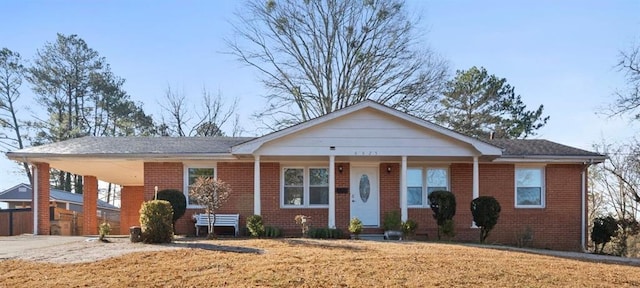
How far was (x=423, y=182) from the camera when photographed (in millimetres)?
18719

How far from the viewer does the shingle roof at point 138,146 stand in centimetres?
1769

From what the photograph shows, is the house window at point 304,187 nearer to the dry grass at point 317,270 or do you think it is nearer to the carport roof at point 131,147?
the carport roof at point 131,147

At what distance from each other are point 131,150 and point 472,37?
35.2 ft

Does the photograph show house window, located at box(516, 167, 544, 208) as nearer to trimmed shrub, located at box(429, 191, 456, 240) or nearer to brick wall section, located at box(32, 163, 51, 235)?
trimmed shrub, located at box(429, 191, 456, 240)

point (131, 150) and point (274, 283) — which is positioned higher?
point (131, 150)

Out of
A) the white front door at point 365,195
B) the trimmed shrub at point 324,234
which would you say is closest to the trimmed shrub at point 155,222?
the trimmed shrub at point 324,234

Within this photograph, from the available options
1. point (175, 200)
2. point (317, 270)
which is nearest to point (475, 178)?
point (175, 200)

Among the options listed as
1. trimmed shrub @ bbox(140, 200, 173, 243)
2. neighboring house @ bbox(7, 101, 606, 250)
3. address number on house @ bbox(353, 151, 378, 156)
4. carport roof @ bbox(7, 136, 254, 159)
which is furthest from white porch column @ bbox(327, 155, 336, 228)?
trimmed shrub @ bbox(140, 200, 173, 243)

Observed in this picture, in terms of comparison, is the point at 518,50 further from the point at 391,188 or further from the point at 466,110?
the point at 466,110

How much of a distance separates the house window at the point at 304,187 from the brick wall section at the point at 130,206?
9.37 meters

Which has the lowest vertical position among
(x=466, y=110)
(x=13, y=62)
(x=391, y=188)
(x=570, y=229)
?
(x=570, y=229)

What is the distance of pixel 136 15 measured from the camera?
50.9ft

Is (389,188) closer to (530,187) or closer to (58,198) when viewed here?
(530,187)

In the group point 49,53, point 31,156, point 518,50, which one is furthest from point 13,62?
point 518,50
